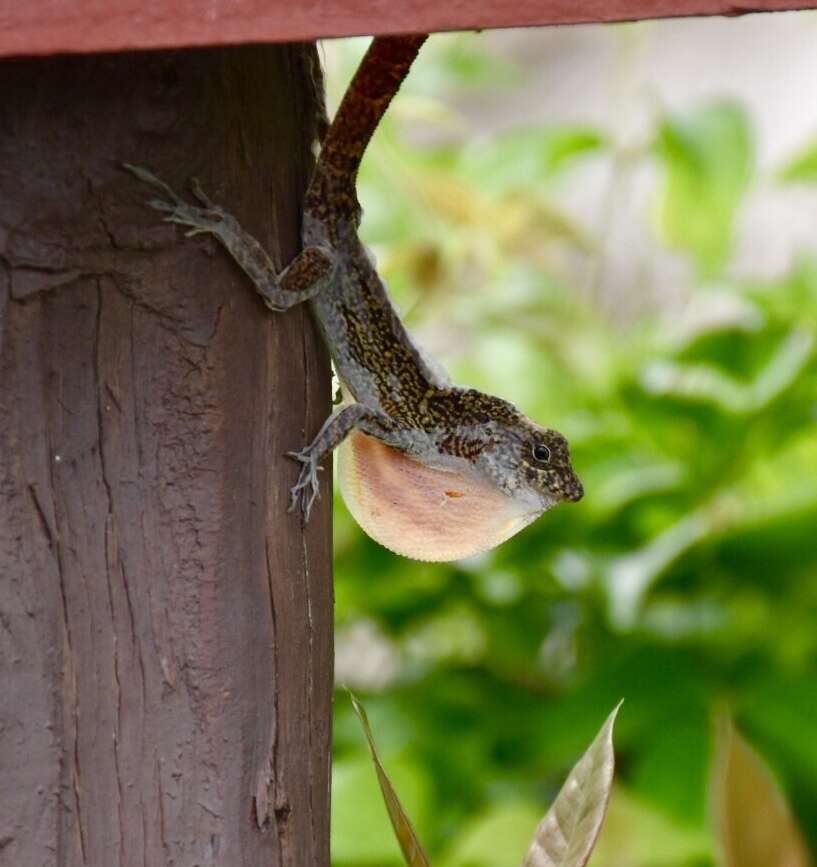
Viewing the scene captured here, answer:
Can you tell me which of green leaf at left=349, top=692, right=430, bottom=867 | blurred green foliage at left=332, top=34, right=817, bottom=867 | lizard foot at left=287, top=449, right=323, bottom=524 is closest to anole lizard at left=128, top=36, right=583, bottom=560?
lizard foot at left=287, top=449, right=323, bottom=524

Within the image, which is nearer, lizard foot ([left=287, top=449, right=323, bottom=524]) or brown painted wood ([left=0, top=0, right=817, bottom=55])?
brown painted wood ([left=0, top=0, right=817, bottom=55])

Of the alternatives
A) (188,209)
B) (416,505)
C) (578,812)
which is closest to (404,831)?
(578,812)

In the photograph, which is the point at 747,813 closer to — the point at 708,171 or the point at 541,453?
the point at 541,453

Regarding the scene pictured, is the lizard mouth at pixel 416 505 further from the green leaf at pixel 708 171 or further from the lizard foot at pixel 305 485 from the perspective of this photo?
the green leaf at pixel 708 171

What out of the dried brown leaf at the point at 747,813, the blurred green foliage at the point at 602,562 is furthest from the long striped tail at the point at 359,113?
the blurred green foliage at the point at 602,562

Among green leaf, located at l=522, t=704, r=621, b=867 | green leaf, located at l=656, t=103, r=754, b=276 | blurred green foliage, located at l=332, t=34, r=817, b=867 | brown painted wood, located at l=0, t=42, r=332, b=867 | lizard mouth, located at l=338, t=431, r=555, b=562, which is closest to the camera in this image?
brown painted wood, located at l=0, t=42, r=332, b=867

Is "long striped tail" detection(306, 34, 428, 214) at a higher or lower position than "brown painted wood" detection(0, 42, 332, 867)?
higher

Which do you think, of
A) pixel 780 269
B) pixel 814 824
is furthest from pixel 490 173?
pixel 780 269

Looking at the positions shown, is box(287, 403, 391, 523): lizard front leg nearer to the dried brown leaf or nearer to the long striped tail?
the long striped tail

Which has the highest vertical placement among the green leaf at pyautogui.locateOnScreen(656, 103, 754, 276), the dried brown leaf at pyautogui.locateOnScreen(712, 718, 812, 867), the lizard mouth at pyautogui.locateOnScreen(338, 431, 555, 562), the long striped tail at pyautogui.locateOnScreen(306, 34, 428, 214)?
the green leaf at pyautogui.locateOnScreen(656, 103, 754, 276)
